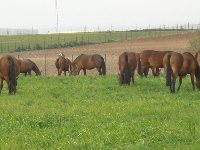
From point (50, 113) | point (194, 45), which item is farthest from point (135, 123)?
point (194, 45)

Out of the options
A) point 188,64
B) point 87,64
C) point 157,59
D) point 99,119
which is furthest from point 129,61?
point 99,119

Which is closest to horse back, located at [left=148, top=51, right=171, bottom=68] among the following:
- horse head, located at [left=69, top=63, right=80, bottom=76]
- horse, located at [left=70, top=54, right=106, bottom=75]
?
horse, located at [left=70, top=54, right=106, bottom=75]

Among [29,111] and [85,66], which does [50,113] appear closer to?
[29,111]

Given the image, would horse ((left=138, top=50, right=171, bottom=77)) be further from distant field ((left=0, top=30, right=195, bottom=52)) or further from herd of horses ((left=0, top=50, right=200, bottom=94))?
distant field ((left=0, top=30, right=195, bottom=52))

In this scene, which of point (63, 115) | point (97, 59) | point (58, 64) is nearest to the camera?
point (63, 115)

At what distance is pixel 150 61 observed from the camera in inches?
870

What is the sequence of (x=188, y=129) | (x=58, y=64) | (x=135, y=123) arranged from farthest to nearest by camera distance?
(x=58, y=64), (x=135, y=123), (x=188, y=129)

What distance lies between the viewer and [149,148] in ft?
25.7

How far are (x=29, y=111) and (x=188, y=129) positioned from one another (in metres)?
5.05

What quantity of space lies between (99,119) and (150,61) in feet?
39.4

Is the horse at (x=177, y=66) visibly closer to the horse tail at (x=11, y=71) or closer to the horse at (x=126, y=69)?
the horse at (x=126, y=69)

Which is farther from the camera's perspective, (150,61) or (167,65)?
(150,61)

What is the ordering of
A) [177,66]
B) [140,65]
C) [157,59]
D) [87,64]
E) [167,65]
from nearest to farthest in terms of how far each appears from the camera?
1. [177,66]
2. [167,65]
3. [157,59]
4. [140,65]
5. [87,64]

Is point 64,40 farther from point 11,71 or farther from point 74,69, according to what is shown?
point 11,71
